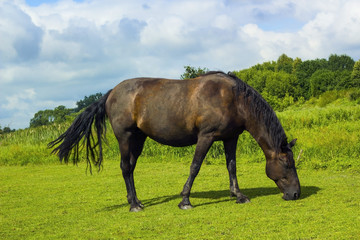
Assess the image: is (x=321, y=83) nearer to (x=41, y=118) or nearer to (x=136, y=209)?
(x=41, y=118)

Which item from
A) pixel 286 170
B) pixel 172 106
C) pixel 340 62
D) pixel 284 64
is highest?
pixel 284 64

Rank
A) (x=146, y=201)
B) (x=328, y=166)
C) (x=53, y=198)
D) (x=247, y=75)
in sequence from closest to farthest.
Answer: (x=146, y=201), (x=53, y=198), (x=328, y=166), (x=247, y=75)

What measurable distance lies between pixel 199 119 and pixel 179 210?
66.1 inches

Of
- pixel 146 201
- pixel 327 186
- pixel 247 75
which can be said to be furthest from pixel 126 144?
pixel 247 75

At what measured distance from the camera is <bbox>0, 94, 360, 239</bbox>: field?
5754mm

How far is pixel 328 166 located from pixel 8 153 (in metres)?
14.0

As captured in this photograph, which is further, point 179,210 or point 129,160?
point 129,160

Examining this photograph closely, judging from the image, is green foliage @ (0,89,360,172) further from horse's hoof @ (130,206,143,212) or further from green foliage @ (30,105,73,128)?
green foliage @ (30,105,73,128)

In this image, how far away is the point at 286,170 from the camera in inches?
287

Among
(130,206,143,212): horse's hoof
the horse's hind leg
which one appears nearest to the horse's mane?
the horse's hind leg

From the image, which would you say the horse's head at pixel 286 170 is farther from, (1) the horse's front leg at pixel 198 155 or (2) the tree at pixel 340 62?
(2) the tree at pixel 340 62

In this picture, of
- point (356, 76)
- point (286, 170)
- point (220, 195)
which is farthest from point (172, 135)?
point (356, 76)

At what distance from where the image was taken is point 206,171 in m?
12.1

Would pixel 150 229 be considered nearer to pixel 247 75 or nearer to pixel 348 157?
pixel 348 157
